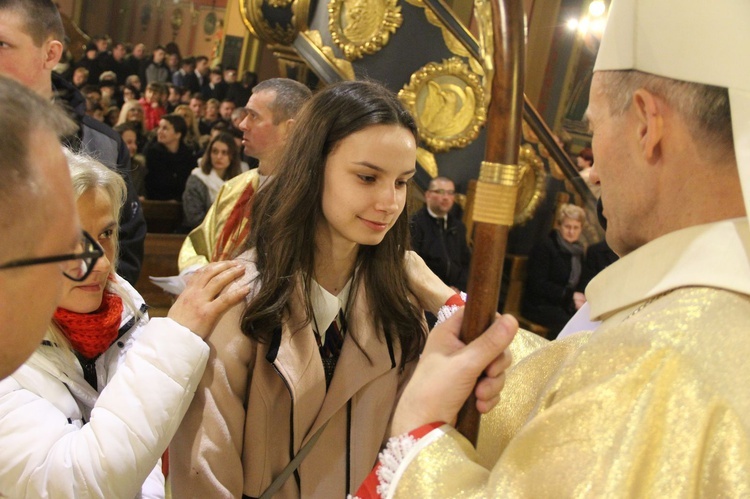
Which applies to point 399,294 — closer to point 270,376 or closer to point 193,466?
point 270,376

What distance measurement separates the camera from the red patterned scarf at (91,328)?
1.67m

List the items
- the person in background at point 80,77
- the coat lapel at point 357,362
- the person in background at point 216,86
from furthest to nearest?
the person in background at point 216,86
the person in background at point 80,77
the coat lapel at point 357,362

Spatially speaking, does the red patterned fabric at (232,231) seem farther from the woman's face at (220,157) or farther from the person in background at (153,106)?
the person in background at (153,106)

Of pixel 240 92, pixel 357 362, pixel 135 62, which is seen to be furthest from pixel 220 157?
pixel 135 62

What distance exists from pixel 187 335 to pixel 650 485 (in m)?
0.98

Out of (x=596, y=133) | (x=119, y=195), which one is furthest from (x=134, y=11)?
Answer: (x=596, y=133)

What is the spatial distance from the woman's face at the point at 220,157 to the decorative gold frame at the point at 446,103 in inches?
57.9

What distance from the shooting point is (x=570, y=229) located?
18.6 ft

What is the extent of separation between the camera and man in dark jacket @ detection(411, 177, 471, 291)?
5.13m

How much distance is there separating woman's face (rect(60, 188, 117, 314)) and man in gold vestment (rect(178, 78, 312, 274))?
45.7 inches

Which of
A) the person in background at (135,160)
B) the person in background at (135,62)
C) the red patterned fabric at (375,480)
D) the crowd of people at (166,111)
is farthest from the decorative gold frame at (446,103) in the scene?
the person in background at (135,62)

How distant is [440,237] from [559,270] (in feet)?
3.38

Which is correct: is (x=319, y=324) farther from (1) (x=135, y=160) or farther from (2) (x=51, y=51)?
(1) (x=135, y=160)

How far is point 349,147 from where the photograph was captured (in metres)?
1.78
